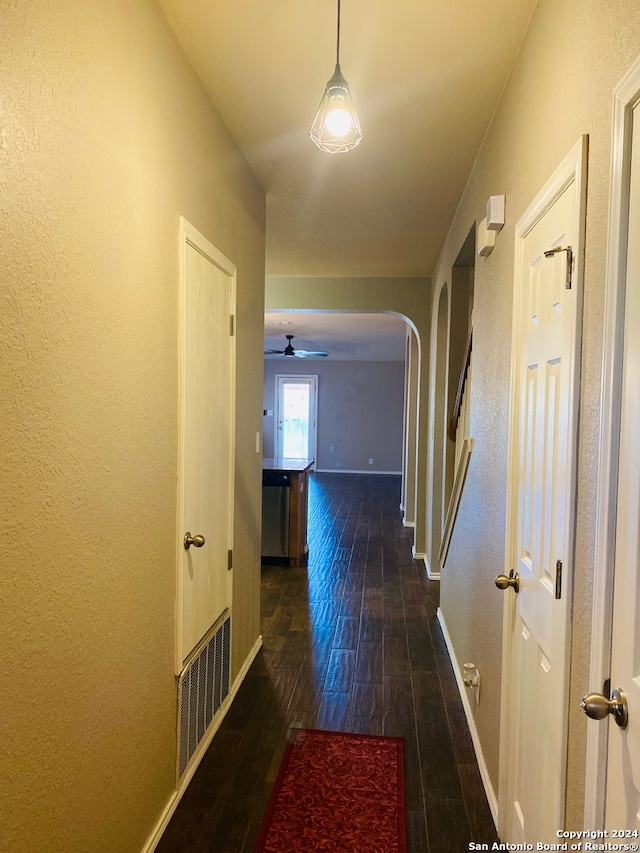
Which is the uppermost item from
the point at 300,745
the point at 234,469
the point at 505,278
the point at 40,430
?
the point at 505,278

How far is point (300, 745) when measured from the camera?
2312mm

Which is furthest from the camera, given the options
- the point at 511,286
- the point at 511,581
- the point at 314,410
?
the point at 314,410

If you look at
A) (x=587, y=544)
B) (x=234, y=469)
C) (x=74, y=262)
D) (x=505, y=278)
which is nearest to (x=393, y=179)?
(x=505, y=278)

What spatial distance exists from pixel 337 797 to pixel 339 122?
224 centimetres

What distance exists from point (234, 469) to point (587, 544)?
5.86ft

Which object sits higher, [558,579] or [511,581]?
[558,579]

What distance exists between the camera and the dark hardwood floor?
6.15 feet

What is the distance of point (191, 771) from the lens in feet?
6.78

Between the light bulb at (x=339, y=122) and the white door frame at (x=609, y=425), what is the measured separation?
70 centimetres

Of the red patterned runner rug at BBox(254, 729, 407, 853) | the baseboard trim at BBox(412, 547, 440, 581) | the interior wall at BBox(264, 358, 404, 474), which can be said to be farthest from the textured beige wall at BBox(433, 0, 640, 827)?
the interior wall at BBox(264, 358, 404, 474)

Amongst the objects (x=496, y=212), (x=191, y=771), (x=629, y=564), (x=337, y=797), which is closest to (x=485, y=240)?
(x=496, y=212)

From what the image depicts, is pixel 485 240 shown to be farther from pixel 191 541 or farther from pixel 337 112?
pixel 191 541

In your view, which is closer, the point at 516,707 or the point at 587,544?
the point at 587,544

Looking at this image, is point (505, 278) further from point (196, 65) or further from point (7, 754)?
point (7, 754)
